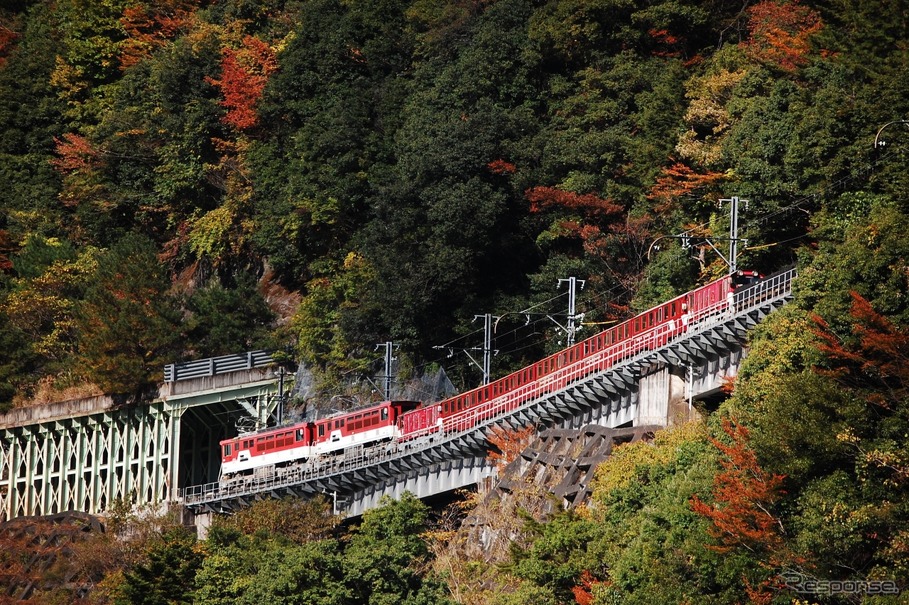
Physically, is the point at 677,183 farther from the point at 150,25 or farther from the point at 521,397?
the point at 150,25

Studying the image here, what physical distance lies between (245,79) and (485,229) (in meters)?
24.0

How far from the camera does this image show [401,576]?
51969mm

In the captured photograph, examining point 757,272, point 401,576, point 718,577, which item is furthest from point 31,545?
point 718,577

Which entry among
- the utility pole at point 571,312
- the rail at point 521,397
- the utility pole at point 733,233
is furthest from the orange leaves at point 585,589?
the utility pole at point 571,312

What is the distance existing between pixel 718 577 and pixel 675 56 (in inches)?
1524

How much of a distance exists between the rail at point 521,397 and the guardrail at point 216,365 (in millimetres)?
6332

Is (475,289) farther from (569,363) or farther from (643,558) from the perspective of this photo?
(643,558)

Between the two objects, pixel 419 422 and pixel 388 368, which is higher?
pixel 388 368

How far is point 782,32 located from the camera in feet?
220

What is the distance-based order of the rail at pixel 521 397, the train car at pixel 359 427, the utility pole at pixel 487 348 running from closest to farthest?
the rail at pixel 521 397, the utility pole at pixel 487 348, the train car at pixel 359 427

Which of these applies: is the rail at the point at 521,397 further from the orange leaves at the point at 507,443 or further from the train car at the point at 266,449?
the train car at the point at 266,449

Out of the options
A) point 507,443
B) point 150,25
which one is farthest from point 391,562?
point 150,25

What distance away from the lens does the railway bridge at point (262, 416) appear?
5919cm

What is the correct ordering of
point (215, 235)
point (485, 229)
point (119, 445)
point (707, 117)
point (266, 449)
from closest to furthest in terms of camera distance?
point (707, 117) → point (485, 229) → point (266, 449) → point (119, 445) → point (215, 235)
